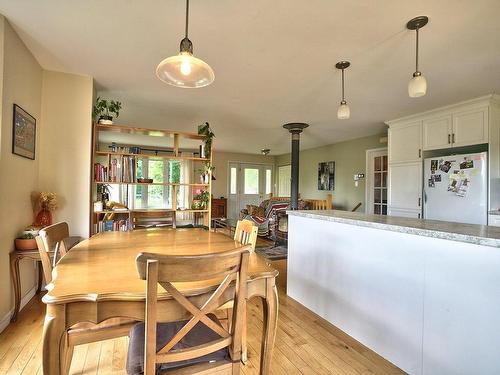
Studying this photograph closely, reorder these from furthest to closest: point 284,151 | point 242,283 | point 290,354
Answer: point 284,151, point 290,354, point 242,283

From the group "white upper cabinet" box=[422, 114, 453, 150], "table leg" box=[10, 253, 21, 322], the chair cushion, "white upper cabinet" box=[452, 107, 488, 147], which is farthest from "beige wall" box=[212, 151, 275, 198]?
the chair cushion

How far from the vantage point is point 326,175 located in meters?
6.57

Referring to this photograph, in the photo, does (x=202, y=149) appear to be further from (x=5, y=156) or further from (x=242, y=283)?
(x=242, y=283)

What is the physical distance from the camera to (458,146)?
3.41 metres

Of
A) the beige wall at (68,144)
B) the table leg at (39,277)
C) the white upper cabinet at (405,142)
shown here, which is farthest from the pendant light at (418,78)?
the table leg at (39,277)

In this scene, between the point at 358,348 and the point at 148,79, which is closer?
the point at 358,348

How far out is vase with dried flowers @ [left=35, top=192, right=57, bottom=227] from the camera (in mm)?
2508

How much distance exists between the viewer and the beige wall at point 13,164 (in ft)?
6.38

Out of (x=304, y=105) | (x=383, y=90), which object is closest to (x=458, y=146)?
(x=383, y=90)

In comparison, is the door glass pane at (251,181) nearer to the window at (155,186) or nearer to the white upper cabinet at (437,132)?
the window at (155,186)

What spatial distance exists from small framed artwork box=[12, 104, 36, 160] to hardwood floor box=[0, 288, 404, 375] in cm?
140

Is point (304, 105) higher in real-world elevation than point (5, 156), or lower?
higher

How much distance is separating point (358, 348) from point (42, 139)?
343cm

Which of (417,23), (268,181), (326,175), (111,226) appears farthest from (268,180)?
(417,23)
